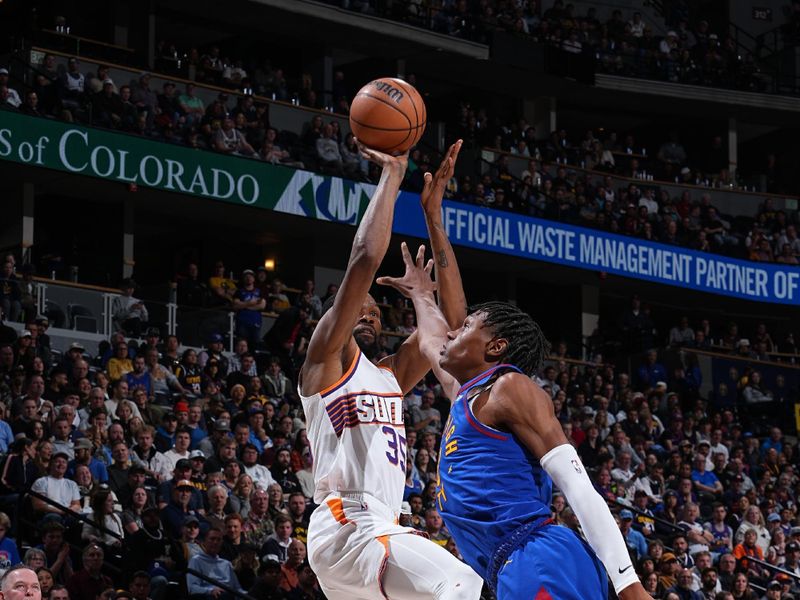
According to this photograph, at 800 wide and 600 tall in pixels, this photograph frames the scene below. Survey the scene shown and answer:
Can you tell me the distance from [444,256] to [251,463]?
773cm

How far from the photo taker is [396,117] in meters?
6.85

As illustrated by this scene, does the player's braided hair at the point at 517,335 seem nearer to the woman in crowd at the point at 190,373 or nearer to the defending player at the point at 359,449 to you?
the defending player at the point at 359,449

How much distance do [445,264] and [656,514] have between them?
12213 mm

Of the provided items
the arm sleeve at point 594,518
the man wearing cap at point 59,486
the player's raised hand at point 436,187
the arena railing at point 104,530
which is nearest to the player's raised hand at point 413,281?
the player's raised hand at point 436,187

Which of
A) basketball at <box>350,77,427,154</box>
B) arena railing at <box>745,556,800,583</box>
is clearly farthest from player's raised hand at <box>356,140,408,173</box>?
arena railing at <box>745,556,800,583</box>

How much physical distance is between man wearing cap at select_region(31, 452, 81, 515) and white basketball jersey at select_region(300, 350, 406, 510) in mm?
6281

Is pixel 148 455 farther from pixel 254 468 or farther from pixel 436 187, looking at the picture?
pixel 436 187

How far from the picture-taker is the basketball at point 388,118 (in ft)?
22.1

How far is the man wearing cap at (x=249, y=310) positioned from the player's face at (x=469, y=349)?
1324cm

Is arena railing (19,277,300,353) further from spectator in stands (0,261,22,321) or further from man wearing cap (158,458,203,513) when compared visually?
man wearing cap (158,458,203,513)

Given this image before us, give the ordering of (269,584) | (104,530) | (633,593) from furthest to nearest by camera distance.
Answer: (269,584) < (104,530) < (633,593)

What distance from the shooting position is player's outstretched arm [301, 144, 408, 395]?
19.9 ft

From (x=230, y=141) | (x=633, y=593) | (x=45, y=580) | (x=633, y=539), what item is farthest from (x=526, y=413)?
(x=230, y=141)

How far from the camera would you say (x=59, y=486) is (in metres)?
12.1
